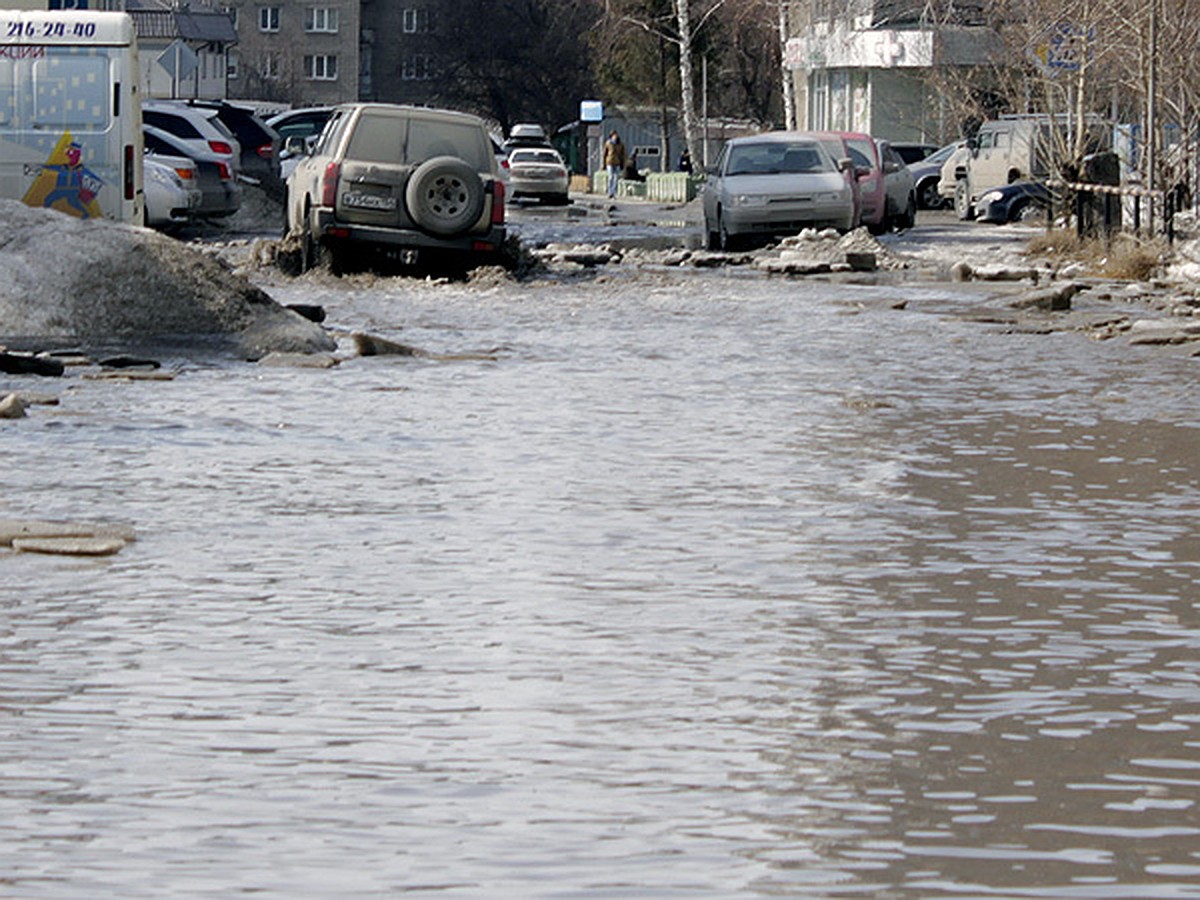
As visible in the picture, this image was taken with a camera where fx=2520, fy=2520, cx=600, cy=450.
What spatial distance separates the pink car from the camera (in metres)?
35.2

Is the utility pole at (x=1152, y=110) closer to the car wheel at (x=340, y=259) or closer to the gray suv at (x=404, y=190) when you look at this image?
the gray suv at (x=404, y=190)

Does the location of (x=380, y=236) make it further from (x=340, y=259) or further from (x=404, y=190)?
(x=340, y=259)

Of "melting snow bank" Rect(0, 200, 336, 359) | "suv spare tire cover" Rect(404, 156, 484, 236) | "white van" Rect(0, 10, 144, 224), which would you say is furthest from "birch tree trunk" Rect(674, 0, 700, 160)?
"melting snow bank" Rect(0, 200, 336, 359)

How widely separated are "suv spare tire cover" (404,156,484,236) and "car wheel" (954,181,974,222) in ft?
78.2

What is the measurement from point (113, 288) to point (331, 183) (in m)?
6.39

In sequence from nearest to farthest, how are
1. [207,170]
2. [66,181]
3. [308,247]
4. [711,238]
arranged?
[66,181] < [308,247] < [711,238] < [207,170]

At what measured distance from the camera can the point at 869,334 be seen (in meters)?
19.9

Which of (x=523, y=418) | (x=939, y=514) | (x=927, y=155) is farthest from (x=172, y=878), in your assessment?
(x=927, y=155)

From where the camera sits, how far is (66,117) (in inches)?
922

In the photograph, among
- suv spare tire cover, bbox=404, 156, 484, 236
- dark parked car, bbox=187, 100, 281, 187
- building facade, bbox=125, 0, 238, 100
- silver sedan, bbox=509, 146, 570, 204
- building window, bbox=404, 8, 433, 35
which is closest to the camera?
suv spare tire cover, bbox=404, 156, 484, 236

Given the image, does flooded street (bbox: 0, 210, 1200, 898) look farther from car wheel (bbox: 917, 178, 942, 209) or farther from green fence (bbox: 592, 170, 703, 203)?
green fence (bbox: 592, 170, 703, 203)

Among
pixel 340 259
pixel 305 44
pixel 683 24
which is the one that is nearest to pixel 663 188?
pixel 683 24

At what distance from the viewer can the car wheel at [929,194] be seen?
2084 inches

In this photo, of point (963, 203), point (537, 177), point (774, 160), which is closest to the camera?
point (774, 160)
